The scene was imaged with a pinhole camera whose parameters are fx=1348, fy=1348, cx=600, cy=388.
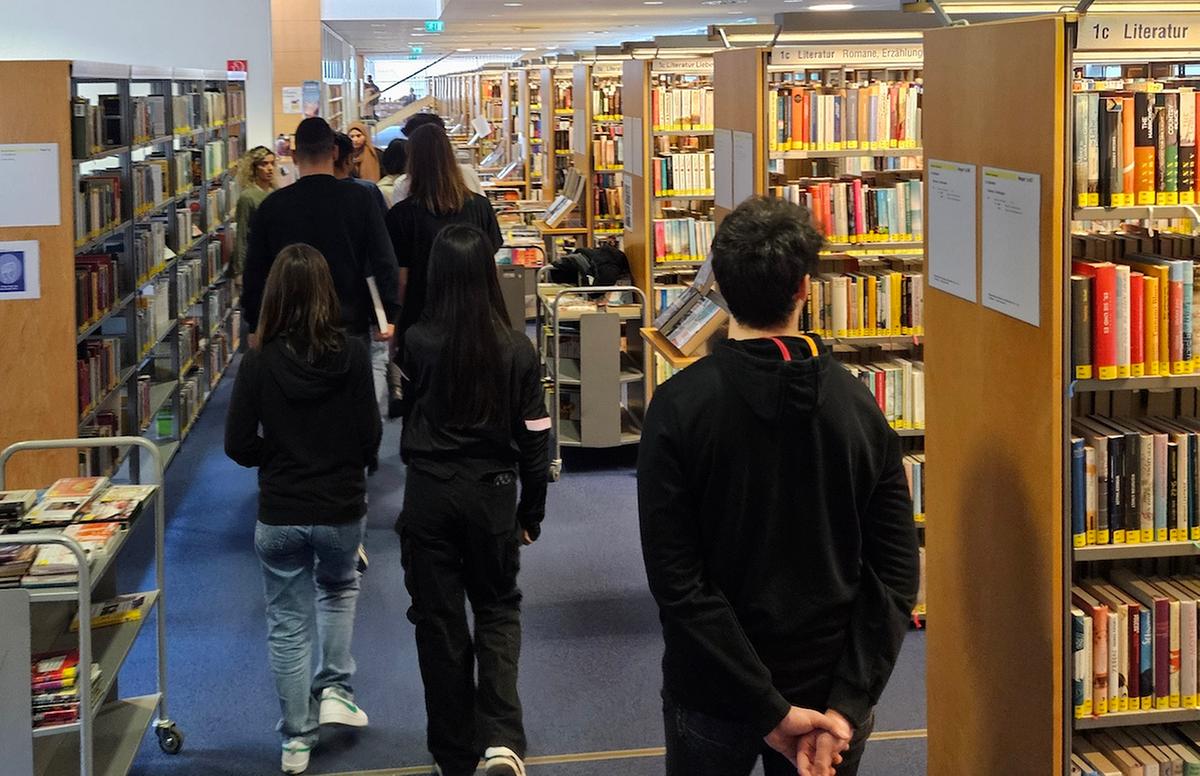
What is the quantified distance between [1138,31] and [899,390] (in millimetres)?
2712

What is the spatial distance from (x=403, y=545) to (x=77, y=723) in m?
0.95

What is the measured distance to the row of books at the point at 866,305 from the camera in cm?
542

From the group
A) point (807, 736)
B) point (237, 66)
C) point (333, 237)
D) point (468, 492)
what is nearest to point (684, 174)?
point (333, 237)

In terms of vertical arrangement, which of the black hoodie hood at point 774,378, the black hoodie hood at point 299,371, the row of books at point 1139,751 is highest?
the black hoodie hood at point 774,378

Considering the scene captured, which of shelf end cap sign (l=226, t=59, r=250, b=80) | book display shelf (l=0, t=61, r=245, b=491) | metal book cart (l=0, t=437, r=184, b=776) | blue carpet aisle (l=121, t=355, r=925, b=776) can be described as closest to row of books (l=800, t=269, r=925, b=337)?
blue carpet aisle (l=121, t=355, r=925, b=776)

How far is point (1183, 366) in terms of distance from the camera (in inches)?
122

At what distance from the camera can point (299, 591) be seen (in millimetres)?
4023

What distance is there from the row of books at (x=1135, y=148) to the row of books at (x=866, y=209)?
2.47 m

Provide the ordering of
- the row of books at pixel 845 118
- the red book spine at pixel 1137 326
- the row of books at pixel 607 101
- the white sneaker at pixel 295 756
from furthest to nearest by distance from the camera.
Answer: the row of books at pixel 607 101
the row of books at pixel 845 118
the white sneaker at pixel 295 756
the red book spine at pixel 1137 326

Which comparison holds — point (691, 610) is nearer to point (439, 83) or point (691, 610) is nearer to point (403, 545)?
point (403, 545)

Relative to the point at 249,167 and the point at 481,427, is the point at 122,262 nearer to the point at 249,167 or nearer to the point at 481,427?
the point at 249,167

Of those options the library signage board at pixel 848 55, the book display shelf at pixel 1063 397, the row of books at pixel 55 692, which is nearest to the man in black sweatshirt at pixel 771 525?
the book display shelf at pixel 1063 397

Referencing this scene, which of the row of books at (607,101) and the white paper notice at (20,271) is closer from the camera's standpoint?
the white paper notice at (20,271)

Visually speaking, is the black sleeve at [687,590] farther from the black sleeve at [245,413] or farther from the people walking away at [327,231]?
the people walking away at [327,231]
